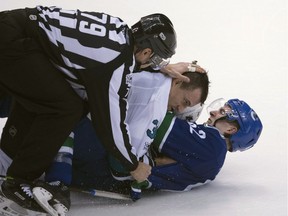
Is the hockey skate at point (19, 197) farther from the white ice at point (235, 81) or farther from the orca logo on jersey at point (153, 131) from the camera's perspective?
the orca logo on jersey at point (153, 131)

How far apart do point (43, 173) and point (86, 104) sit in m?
0.32

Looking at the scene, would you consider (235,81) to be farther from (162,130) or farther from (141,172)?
(141,172)

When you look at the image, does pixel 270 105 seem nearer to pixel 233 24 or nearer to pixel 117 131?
pixel 233 24

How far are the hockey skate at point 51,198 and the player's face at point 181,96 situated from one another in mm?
679

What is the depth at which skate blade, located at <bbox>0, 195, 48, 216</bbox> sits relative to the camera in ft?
8.21

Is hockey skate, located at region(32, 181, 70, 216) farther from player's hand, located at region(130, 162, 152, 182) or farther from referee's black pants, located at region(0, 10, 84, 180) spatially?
player's hand, located at region(130, 162, 152, 182)

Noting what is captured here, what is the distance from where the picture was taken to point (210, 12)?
18.1 feet

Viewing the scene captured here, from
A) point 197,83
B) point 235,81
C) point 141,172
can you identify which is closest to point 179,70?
point 197,83

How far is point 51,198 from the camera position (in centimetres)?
254

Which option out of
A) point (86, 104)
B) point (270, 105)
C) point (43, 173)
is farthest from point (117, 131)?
point (270, 105)

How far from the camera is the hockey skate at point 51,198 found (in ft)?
8.21

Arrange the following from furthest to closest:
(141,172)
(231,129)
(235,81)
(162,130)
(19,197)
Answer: (235,81) < (231,129) < (162,130) < (141,172) < (19,197)

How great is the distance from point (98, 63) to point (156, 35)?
0.30m

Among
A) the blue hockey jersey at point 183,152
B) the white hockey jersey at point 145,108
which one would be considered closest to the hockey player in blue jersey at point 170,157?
the blue hockey jersey at point 183,152
